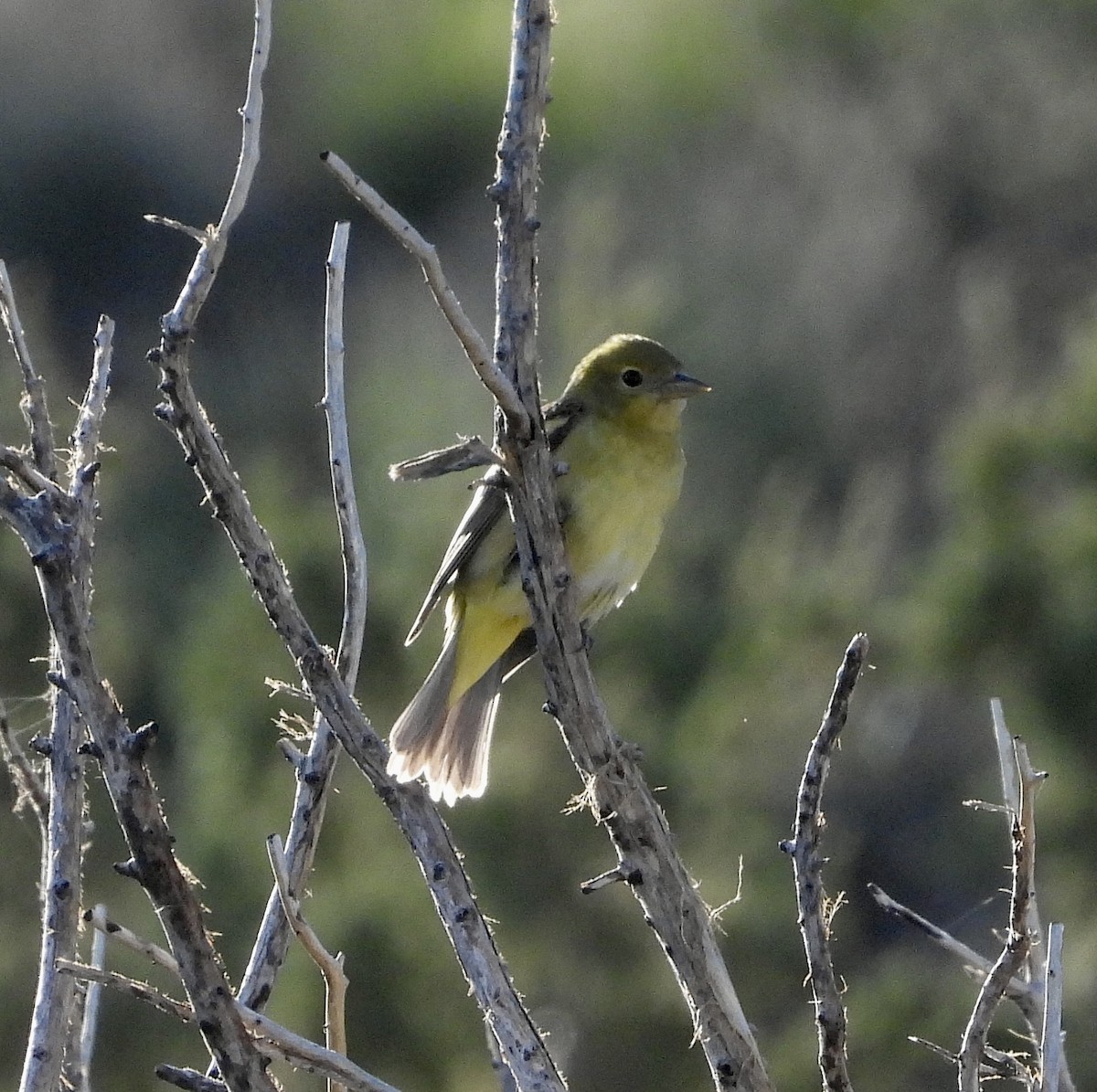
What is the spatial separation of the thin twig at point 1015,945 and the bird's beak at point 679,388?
2265 mm

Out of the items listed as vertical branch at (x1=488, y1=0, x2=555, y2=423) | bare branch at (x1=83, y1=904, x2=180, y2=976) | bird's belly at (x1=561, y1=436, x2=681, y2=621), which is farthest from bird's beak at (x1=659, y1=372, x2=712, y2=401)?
bare branch at (x1=83, y1=904, x2=180, y2=976)

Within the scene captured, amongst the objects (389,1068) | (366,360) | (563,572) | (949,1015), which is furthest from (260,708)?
(366,360)

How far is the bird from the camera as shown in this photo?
13.4 feet

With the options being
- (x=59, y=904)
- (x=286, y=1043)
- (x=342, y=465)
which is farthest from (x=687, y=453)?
(x=286, y=1043)

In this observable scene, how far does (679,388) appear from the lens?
172 inches

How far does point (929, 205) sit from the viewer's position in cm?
1970

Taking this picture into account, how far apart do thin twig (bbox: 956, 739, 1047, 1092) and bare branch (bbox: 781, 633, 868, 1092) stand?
6.2 inches

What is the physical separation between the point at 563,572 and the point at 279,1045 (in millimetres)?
842

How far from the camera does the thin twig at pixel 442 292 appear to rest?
6.65ft

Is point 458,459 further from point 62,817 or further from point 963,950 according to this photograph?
point 963,950

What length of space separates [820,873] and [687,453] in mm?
13488

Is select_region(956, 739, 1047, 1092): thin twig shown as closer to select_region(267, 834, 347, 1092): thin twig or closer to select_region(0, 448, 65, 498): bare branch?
select_region(267, 834, 347, 1092): thin twig

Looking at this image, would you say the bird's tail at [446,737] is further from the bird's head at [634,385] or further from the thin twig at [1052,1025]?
the thin twig at [1052,1025]

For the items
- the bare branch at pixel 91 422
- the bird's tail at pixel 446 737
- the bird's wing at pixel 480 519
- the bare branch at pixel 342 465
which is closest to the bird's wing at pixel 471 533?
the bird's wing at pixel 480 519
